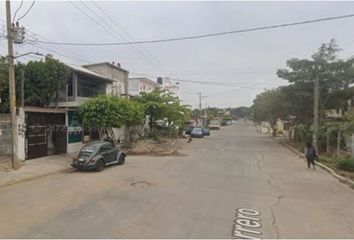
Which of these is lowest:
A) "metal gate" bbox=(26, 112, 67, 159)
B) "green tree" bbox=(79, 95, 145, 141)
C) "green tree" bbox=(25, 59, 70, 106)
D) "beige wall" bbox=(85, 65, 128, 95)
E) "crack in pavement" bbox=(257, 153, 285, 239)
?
"crack in pavement" bbox=(257, 153, 285, 239)

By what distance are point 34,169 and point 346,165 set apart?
54.1 ft

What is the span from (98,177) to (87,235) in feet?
31.2

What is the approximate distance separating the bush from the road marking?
502 inches

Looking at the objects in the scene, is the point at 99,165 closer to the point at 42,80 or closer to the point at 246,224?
the point at 42,80

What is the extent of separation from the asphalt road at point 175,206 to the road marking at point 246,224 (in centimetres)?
2

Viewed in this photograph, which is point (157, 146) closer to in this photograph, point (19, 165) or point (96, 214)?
point (19, 165)

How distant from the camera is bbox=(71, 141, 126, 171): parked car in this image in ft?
64.6

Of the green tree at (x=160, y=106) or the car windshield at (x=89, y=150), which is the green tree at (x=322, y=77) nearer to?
the green tree at (x=160, y=106)

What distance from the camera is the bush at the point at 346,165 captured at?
21.9 meters

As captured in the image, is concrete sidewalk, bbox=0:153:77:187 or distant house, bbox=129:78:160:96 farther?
distant house, bbox=129:78:160:96

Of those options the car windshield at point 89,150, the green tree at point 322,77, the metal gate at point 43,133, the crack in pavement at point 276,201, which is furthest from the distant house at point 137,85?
the crack in pavement at point 276,201

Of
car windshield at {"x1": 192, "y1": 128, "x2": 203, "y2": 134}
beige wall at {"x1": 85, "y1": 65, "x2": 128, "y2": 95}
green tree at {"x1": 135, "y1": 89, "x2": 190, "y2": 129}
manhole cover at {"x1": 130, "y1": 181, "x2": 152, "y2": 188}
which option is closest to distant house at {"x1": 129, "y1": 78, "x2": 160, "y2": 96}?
car windshield at {"x1": 192, "y1": 128, "x2": 203, "y2": 134}

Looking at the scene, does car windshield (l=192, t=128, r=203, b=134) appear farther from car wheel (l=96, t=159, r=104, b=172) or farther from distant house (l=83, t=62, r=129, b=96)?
car wheel (l=96, t=159, r=104, b=172)

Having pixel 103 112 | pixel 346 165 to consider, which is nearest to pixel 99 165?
pixel 103 112
